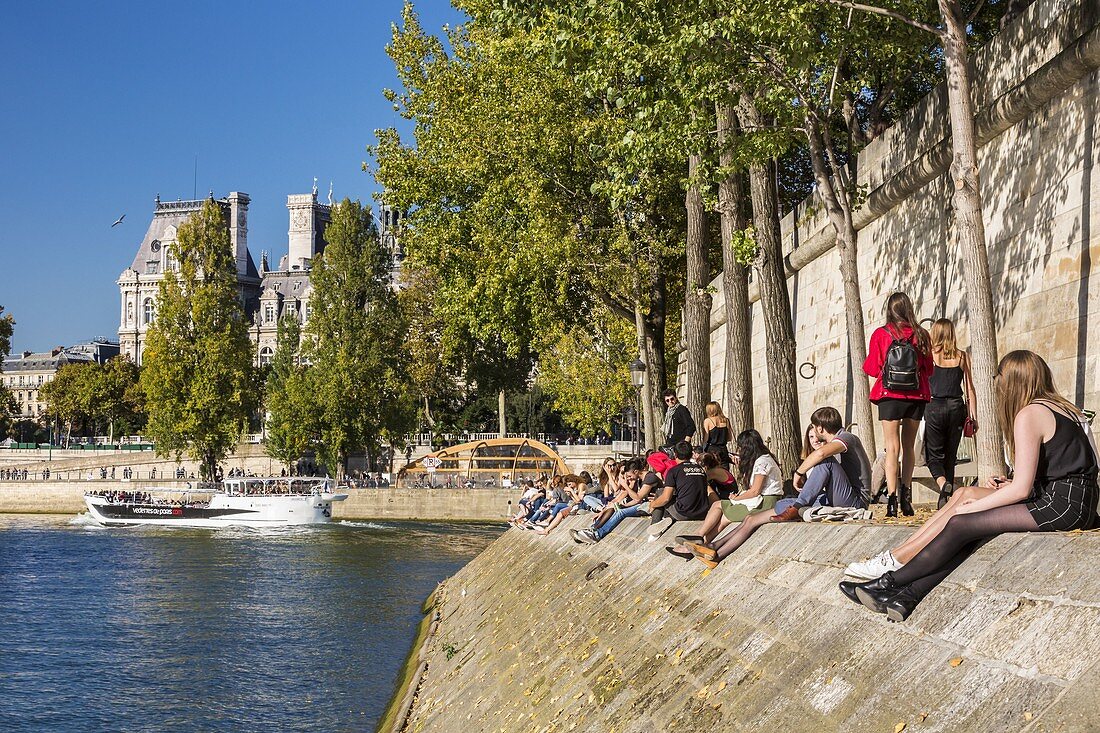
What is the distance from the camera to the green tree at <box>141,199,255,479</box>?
67.4 m

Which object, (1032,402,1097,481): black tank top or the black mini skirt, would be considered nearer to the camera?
(1032,402,1097,481): black tank top

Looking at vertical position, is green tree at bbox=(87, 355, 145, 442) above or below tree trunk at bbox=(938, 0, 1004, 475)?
above

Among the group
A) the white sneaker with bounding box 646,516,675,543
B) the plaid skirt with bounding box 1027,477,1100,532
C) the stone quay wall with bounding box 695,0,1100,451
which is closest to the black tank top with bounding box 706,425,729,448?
the white sneaker with bounding box 646,516,675,543

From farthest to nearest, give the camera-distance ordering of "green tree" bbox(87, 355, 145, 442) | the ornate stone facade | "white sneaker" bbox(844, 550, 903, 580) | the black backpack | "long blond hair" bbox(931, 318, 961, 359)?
the ornate stone facade → "green tree" bbox(87, 355, 145, 442) → the black backpack → "long blond hair" bbox(931, 318, 961, 359) → "white sneaker" bbox(844, 550, 903, 580)

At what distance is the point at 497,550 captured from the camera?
82.9ft

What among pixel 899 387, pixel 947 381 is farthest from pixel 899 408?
pixel 947 381

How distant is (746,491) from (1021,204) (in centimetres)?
428

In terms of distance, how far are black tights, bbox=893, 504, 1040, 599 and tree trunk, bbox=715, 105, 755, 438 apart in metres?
13.2

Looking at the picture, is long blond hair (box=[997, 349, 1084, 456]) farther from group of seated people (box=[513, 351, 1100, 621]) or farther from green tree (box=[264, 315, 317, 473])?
green tree (box=[264, 315, 317, 473])

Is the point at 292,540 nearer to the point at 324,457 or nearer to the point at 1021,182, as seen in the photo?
the point at 324,457

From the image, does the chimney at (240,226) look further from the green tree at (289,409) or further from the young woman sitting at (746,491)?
the young woman sitting at (746,491)

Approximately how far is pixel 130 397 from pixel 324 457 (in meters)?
51.2

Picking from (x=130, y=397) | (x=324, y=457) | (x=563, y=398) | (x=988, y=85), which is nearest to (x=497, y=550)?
(x=988, y=85)

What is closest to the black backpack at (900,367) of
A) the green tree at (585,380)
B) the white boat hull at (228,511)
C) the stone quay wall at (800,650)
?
the stone quay wall at (800,650)
